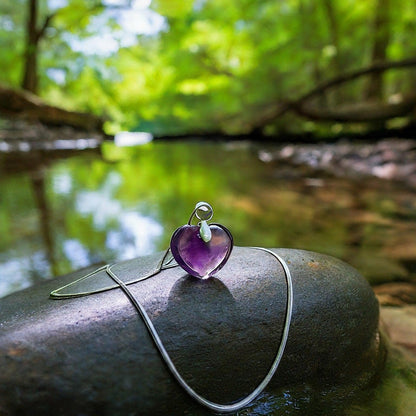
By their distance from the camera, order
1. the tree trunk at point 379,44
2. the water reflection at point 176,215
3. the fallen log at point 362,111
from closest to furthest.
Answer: the water reflection at point 176,215 → the fallen log at point 362,111 → the tree trunk at point 379,44

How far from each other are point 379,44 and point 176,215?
854cm

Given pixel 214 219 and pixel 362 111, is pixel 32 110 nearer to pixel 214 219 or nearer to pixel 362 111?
pixel 362 111

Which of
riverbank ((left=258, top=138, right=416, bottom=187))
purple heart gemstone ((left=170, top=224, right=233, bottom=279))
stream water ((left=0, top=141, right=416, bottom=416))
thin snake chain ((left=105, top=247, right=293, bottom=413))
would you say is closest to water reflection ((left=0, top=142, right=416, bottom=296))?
stream water ((left=0, top=141, right=416, bottom=416))

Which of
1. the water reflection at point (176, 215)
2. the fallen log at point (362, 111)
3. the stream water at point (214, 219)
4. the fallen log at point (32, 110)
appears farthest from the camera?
the fallen log at point (32, 110)

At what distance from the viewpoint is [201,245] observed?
105 cm

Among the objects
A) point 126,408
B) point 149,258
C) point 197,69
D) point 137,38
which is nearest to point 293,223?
point 149,258

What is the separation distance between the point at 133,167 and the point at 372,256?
16.5 ft

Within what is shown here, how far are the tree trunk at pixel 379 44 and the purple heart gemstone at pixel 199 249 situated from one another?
906 centimetres

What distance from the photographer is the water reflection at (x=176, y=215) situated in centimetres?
235

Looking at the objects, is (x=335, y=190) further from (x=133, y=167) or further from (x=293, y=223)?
(x=133, y=167)

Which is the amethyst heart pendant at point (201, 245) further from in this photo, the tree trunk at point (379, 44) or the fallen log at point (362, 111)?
the tree trunk at point (379, 44)

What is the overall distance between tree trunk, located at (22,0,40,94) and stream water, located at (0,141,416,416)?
21.2ft

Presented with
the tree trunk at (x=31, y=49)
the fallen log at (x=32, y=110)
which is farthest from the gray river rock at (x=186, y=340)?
the tree trunk at (x=31, y=49)

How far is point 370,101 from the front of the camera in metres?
9.24
